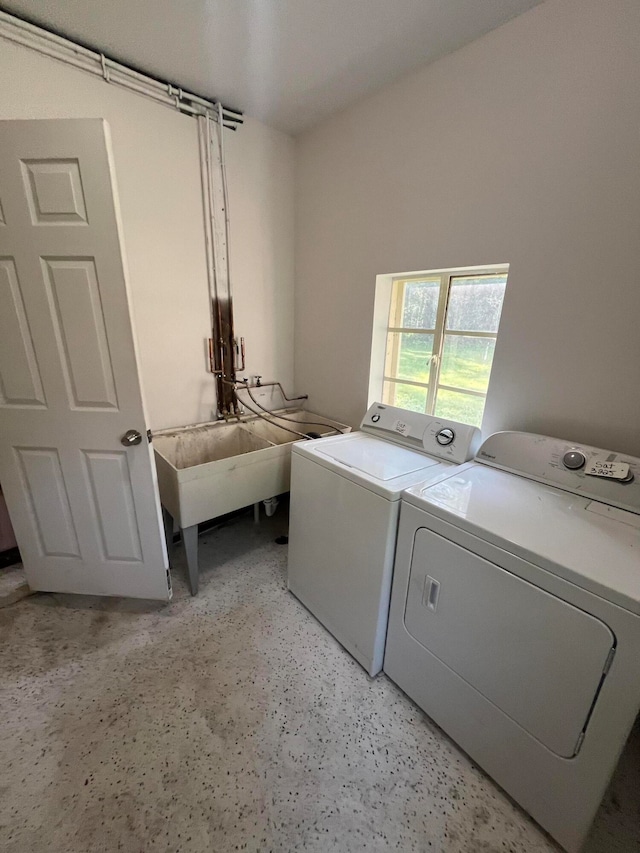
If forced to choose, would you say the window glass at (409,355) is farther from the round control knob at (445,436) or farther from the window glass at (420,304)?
the round control knob at (445,436)

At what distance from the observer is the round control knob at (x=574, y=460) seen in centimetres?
133

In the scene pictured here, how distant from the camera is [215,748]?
1257mm

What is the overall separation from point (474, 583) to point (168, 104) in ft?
8.95

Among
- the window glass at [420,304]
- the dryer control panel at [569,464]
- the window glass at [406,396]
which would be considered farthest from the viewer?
the window glass at [406,396]

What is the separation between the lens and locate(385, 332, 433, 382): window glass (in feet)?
6.89

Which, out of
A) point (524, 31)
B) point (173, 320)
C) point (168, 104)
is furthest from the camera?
point (173, 320)

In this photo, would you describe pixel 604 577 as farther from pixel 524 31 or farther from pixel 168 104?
pixel 168 104

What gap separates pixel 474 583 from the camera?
1109 millimetres

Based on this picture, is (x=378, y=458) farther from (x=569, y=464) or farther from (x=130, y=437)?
(x=130, y=437)

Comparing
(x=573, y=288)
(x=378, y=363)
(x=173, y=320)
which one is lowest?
(x=378, y=363)

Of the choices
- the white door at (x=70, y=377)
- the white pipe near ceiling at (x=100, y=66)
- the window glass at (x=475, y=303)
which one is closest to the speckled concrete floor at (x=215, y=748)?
the white door at (x=70, y=377)

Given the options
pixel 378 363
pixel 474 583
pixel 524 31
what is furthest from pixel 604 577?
pixel 524 31

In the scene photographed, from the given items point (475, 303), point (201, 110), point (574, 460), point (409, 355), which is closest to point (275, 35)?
point (201, 110)

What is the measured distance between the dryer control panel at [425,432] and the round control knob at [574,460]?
37 centimetres
